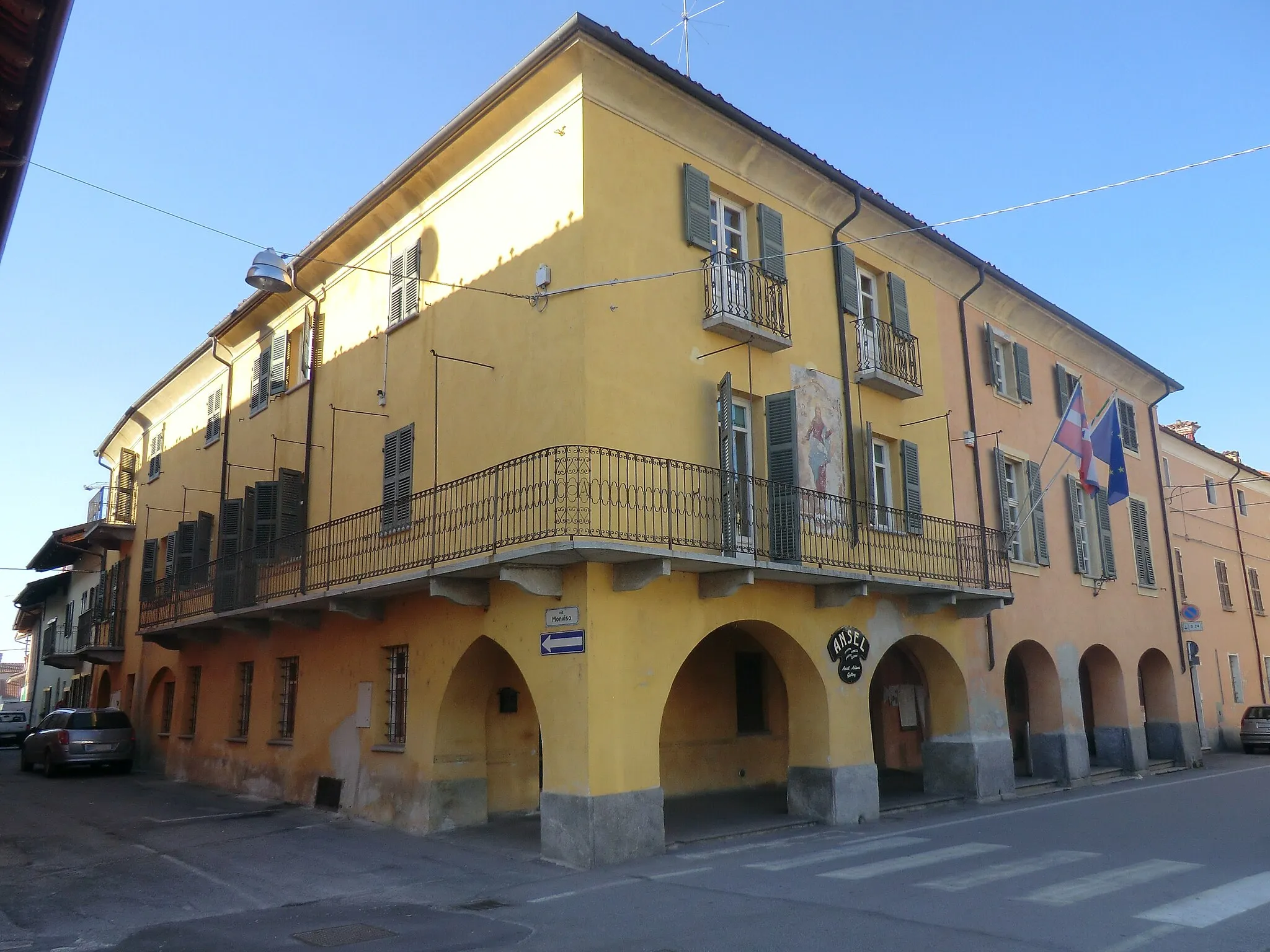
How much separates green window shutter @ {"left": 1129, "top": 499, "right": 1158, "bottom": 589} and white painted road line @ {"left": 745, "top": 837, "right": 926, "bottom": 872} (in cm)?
1289

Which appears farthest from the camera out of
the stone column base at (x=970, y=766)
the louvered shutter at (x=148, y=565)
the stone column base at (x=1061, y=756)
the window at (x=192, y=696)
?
the louvered shutter at (x=148, y=565)

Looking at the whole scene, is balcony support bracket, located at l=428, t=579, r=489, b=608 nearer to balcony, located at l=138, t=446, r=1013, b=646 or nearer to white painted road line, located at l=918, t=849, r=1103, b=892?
balcony, located at l=138, t=446, r=1013, b=646

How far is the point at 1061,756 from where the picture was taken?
60.1 feet

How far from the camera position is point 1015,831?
41.5 ft

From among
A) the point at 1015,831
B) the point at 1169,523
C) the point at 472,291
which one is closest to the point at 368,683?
the point at 472,291

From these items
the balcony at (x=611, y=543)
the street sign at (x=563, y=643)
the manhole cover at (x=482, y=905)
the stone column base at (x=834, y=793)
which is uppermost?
the balcony at (x=611, y=543)

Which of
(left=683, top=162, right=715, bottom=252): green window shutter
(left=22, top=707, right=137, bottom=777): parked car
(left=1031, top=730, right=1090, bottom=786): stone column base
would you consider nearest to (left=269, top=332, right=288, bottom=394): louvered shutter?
(left=22, top=707, right=137, bottom=777): parked car

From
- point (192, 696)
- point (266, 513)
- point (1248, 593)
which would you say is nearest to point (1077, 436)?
point (266, 513)

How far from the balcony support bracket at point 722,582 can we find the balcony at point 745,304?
10.5 feet

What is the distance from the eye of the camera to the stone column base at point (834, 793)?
13.3m

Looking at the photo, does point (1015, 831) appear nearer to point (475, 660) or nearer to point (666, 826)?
point (666, 826)

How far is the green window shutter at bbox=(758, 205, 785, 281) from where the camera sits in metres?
13.8

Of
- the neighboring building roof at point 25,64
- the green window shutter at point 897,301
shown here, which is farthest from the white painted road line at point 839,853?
the neighboring building roof at point 25,64

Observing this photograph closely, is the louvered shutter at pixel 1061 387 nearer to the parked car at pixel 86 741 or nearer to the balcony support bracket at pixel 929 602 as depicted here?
the balcony support bracket at pixel 929 602
